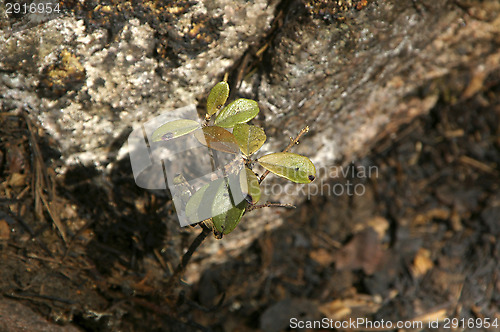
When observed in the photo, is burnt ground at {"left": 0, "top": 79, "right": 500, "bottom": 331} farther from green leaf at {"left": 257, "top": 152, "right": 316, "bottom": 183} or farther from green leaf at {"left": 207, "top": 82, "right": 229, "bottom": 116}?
green leaf at {"left": 257, "top": 152, "right": 316, "bottom": 183}

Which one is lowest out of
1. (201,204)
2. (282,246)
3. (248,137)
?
(282,246)

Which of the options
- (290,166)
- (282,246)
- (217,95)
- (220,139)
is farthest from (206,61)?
(282,246)

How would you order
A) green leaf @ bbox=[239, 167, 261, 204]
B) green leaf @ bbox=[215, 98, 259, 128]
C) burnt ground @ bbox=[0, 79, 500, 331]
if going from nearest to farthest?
green leaf @ bbox=[239, 167, 261, 204], green leaf @ bbox=[215, 98, 259, 128], burnt ground @ bbox=[0, 79, 500, 331]

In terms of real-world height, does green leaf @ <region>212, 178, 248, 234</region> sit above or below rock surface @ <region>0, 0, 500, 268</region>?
below

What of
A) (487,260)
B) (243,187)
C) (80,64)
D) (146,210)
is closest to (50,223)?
(146,210)

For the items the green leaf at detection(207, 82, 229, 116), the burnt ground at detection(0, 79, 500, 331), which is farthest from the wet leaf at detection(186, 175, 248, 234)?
the burnt ground at detection(0, 79, 500, 331)

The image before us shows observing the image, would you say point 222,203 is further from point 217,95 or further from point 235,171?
point 217,95

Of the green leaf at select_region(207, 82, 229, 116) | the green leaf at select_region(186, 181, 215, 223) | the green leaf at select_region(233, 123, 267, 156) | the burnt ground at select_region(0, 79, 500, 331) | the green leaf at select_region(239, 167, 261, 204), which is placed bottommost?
the burnt ground at select_region(0, 79, 500, 331)
